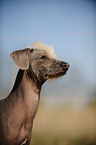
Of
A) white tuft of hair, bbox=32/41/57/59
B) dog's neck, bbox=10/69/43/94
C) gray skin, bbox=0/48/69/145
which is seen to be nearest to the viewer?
gray skin, bbox=0/48/69/145

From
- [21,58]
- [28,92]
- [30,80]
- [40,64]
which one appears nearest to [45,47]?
[40,64]

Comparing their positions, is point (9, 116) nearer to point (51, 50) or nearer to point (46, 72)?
point (46, 72)

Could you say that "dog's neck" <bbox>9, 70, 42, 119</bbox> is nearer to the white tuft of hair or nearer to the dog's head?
the dog's head

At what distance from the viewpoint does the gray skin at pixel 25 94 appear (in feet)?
7.61

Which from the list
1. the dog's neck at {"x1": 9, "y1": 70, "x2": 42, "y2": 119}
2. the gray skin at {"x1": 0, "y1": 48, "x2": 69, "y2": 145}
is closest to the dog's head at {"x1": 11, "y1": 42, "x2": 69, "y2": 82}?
the gray skin at {"x1": 0, "y1": 48, "x2": 69, "y2": 145}

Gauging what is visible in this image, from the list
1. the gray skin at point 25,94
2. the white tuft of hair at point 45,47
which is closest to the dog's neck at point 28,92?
the gray skin at point 25,94

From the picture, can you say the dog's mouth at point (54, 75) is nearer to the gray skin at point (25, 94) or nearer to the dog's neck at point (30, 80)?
the gray skin at point (25, 94)

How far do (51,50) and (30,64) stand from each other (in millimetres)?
515

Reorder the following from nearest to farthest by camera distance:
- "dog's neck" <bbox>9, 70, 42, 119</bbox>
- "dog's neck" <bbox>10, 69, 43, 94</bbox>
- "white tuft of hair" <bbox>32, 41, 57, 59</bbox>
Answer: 1. "dog's neck" <bbox>9, 70, 42, 119</bbox>
2. "dog's neck" <bbox>10, 69, 43, 94</bbox>
3. "white tuft of hair" <bbox>32, 41, 57, 59</bbox>

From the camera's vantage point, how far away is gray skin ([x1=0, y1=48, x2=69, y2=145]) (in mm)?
2318

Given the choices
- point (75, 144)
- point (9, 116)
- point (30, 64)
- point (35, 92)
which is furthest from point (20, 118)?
point (75, 144)

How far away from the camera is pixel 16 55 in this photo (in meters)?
2.61

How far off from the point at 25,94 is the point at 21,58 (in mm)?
592

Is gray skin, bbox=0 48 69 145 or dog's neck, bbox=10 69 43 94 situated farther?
dog's neck, bbox=10 69 43 94
